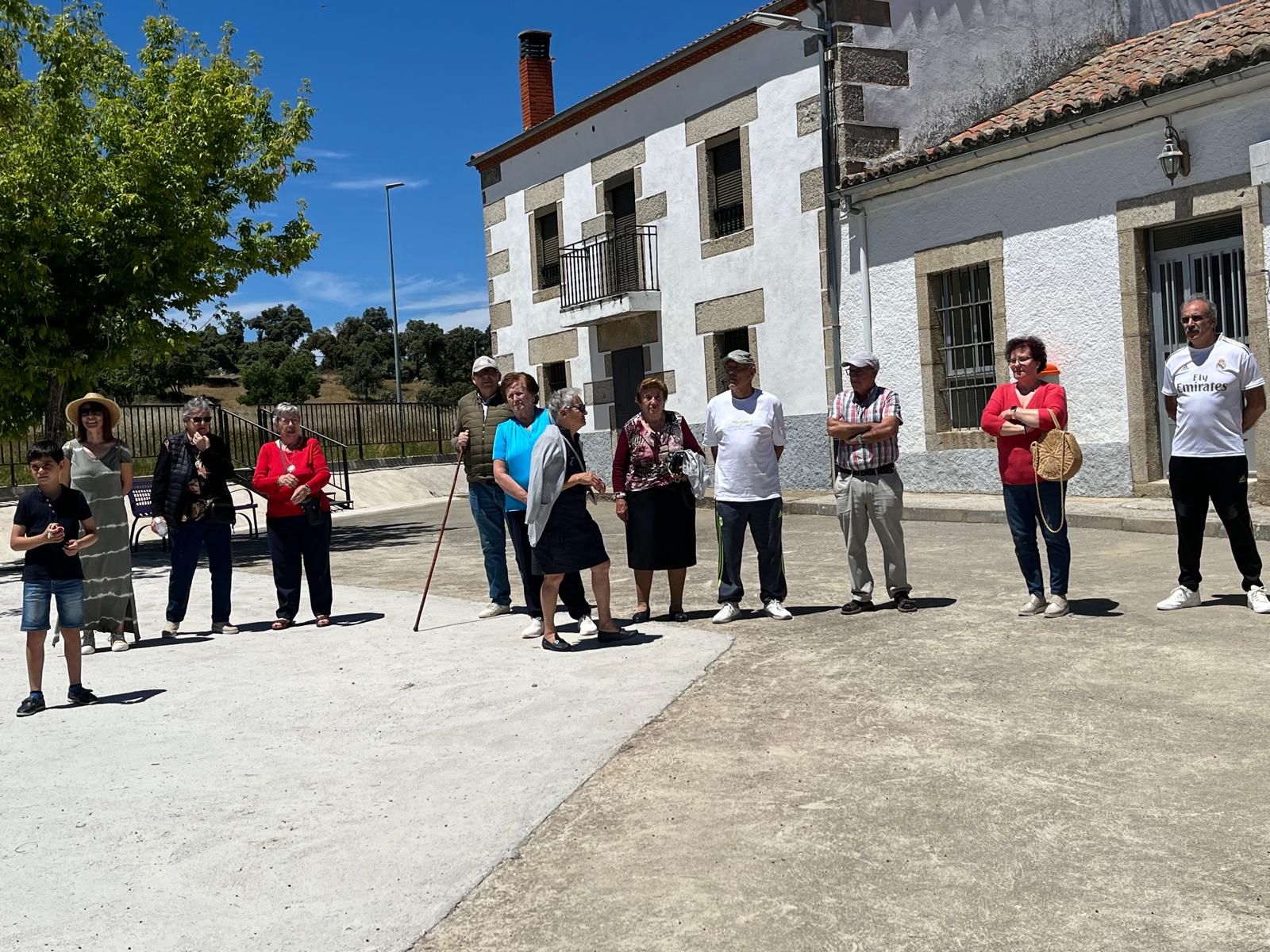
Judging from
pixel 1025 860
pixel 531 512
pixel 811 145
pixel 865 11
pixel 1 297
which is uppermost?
pixel 865 11

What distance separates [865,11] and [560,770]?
580 inches

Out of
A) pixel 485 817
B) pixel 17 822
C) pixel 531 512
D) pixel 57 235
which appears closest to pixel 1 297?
pixel 57 235

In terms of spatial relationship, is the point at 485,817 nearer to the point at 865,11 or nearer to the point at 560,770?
the point at 560,770

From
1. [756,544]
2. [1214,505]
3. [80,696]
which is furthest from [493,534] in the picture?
[1214,505]

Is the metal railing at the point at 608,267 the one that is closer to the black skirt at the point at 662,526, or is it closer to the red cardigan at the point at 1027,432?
the black skirt at the point at 662,526

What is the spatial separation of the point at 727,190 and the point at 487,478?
12119 mm

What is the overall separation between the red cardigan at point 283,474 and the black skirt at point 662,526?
222 cm

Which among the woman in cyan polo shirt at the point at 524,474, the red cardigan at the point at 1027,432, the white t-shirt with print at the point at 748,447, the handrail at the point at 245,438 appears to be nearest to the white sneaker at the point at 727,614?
the white t-shirt with print at the point at 748,447

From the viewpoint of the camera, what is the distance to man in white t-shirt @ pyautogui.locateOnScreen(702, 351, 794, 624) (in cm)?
755

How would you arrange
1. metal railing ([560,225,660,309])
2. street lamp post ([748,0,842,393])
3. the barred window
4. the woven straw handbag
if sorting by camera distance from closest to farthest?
1. the woven straw handbag
2. the barred window
3. street lamp post ([748,0,842,393])
4. metal railing ([560,225,660,309])

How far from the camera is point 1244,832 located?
3547mm

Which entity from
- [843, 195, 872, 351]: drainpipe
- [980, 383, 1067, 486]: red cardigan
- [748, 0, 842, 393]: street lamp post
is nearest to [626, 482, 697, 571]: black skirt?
[980, 383, 1067, 486]: red cardigan

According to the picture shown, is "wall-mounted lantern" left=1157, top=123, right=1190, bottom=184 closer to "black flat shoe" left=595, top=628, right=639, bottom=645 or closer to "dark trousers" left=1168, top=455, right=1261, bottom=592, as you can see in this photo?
"dark trousers" left=1168, top=455, right=1261, bottom=592

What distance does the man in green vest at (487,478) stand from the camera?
828cm
